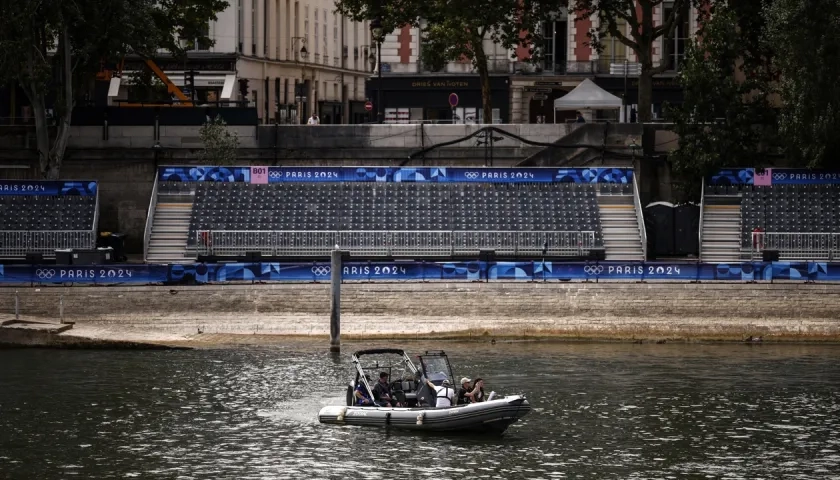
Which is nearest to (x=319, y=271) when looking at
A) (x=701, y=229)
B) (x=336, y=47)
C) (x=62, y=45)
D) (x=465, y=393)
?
(x=62, y=45)

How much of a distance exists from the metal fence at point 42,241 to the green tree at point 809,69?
28.1 m

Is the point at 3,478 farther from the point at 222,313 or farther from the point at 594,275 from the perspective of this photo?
the point at 594,275

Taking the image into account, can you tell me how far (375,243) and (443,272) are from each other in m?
5.05

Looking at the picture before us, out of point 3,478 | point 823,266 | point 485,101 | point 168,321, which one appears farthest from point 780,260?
point 3,478

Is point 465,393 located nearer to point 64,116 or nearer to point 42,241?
point 42,241

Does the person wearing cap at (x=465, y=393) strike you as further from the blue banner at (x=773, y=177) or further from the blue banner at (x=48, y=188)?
the blue banner at (x=48, y=188)

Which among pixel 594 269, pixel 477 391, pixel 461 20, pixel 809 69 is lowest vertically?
pixel 477 391

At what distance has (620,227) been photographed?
66.4 meters

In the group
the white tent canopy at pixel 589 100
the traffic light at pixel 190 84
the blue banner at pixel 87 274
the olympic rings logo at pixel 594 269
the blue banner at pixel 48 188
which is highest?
the traffic light at pixel 190 84

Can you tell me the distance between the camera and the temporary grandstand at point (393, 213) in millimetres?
64688

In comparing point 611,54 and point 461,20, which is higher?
point 611,54

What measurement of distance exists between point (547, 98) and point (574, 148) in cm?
1955

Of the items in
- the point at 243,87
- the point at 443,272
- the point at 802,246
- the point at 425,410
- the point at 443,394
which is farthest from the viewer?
the point at 243,87

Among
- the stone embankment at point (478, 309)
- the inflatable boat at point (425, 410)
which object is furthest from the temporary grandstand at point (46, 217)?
the inflatable boat at point (425, 410)
